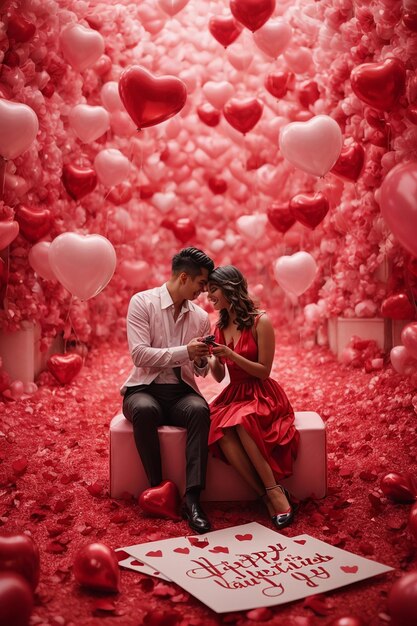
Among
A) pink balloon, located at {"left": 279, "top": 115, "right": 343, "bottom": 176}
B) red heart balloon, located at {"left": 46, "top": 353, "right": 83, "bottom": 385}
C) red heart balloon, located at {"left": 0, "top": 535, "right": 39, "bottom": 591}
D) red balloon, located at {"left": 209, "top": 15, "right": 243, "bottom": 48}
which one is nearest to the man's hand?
red heart balloon, located at {"left": 0, "top": 535, "right": 39, "bottom": 591}

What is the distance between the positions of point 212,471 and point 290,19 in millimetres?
3460

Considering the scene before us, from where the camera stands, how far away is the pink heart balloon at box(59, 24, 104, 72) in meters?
3.73

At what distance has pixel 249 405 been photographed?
248 cm

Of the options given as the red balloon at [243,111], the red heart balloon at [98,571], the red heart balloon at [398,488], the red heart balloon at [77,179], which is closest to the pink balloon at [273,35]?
the red balloon at [243,111]

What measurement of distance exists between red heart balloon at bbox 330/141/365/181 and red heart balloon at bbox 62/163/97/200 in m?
1.41

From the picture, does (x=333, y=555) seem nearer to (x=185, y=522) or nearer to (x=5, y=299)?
(x=185, y=522)

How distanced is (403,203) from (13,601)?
136cm

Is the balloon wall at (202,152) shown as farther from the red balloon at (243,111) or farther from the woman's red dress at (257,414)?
the woman's red dress at (257,414)

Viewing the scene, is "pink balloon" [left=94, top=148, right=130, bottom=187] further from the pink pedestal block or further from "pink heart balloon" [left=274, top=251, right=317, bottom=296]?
the pink pedestal block

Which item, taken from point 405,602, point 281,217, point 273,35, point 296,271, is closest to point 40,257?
point 296,271

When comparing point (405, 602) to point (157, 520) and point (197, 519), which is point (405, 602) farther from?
point (157, 520)

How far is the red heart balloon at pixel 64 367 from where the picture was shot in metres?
3.87

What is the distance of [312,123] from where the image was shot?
3.34 metres

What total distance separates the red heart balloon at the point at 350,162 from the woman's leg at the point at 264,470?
1830mm
